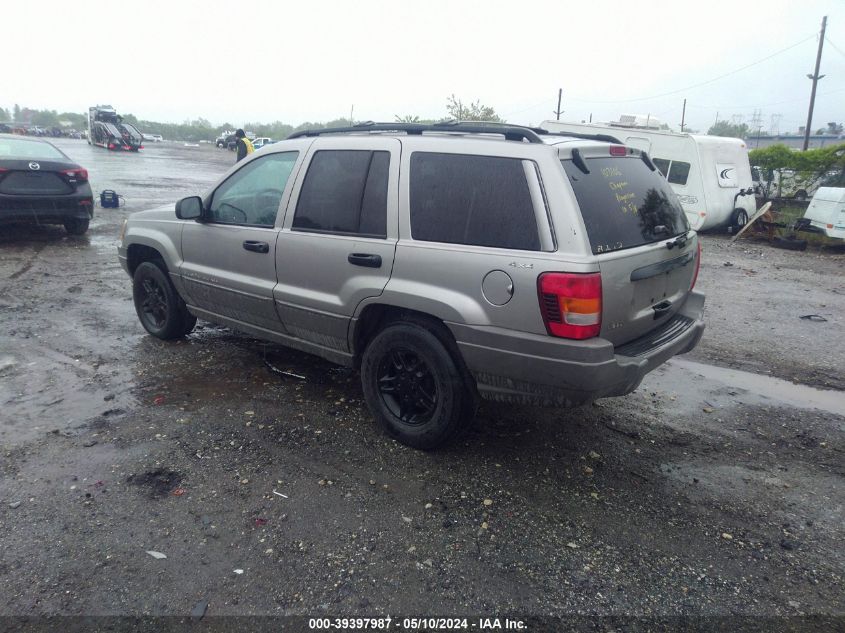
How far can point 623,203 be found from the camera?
12.0 ft

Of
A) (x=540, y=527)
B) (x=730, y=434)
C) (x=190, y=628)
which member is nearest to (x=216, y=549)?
(x=190, y=628)

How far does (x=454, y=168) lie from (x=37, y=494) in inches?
118

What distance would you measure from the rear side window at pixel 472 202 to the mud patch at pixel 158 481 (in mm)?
2010

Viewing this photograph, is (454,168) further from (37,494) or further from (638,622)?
(37,494)

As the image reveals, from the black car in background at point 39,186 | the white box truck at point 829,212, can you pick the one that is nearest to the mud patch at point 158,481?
the black car in background at point 39,186

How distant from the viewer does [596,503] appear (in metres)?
3.43

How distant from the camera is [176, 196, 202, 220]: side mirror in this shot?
16.0 feet

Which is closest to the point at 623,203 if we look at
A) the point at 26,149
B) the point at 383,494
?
the point at 383,494

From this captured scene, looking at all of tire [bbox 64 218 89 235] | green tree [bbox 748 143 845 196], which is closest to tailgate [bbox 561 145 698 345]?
tire [bbox 64 218 89 235]

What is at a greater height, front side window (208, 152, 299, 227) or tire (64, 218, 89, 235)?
front side window (208, 152, 299, 227)

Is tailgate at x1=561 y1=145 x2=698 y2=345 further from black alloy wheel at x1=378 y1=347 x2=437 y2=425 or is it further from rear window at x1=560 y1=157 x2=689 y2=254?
black alloy wheel at x1=378 y1=347 x2=437 y2=425

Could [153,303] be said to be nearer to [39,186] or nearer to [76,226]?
[39,186]

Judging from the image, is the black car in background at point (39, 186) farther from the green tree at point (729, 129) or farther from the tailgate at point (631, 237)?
the green tree at point (729, 129)

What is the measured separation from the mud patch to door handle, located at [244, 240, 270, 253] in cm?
169
